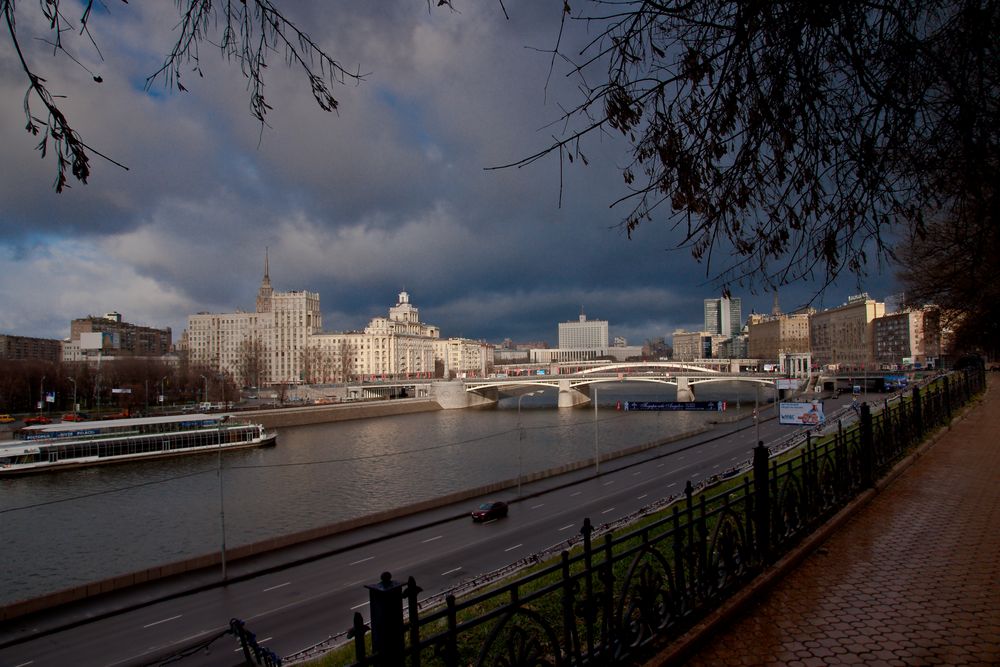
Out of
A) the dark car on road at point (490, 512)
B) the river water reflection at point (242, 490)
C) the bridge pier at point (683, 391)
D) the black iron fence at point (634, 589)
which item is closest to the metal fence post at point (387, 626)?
the black iron fence at point (634, 589)

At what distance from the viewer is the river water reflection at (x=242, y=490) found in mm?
17328

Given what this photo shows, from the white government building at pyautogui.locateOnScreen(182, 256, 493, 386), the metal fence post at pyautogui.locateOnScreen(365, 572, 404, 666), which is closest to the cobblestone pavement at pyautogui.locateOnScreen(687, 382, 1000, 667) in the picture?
Result: the metal fence post at pyautogui.locateOnScreen(365, 572, 404, 666)

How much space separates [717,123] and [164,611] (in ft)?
47.1

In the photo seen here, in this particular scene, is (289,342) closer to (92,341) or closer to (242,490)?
(92,341)

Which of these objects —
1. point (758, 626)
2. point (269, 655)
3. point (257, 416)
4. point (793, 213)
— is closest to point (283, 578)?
point (269, 655)

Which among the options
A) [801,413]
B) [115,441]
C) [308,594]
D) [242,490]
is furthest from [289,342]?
[308,594]

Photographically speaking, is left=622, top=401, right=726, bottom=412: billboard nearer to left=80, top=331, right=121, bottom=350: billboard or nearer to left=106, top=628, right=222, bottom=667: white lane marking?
left=106, top=628, right=222, bottom=667: white lane marking

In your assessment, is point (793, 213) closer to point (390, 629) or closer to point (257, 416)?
point (390, 629)

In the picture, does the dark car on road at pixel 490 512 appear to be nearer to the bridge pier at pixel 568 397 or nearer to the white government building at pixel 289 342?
the bridge pier at pixel 568 397

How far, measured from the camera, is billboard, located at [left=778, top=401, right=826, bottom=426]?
113ft

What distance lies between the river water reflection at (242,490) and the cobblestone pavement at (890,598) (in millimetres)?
16775

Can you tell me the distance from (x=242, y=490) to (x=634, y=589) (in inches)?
975

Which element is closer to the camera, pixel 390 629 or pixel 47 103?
pixel 47 103

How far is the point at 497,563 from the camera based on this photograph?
1366cm
